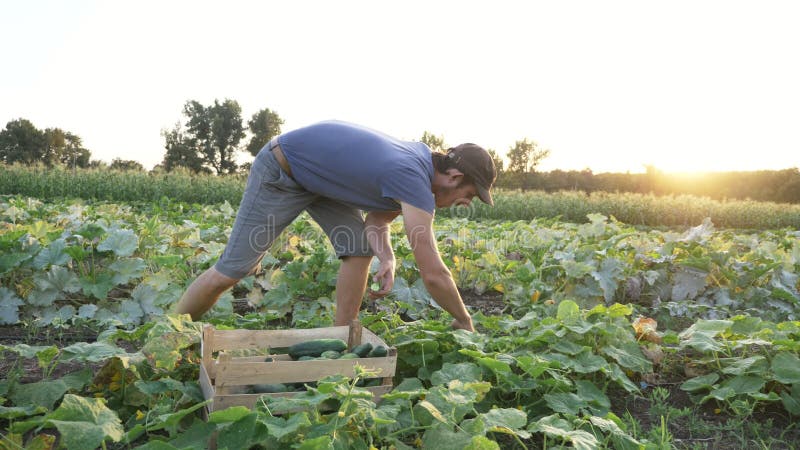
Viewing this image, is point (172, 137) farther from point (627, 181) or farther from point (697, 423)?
point (697, 423)

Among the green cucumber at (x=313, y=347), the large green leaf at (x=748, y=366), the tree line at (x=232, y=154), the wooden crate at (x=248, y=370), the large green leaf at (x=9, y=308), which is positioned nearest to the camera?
the wooden crate at (x=248, y=370)

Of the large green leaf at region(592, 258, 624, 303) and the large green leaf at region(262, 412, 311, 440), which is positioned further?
the large green leaf at region(592, 258, 624, 303)

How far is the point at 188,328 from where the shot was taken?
8.69 feet

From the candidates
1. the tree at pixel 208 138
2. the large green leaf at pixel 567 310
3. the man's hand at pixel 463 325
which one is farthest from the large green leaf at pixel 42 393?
the tree at pixel 208 138

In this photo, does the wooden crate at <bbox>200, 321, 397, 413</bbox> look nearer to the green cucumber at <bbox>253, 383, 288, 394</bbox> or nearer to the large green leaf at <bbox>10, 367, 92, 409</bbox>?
the green cucumber at <bbox>253, 383, 288, 394</bbox>

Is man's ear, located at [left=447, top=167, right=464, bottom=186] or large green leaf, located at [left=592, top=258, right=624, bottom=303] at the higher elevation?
man's ear, located at [left=447, top=167, right=464, bottom=186]

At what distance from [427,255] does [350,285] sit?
3.39 ft

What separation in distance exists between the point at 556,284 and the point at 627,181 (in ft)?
125

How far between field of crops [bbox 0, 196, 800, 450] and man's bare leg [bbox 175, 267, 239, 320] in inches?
11.6

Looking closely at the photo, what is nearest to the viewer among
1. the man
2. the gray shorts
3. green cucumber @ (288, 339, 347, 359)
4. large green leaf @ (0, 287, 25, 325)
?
green cucumber @ (288, 339, 347, 359)

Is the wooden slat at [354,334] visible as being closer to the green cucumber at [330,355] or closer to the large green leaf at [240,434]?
the green cucumber at [330,355]

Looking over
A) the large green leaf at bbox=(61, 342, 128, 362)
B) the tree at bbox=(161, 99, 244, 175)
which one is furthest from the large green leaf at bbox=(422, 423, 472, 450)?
the tree at bbox=(161, 99, 244, 175)

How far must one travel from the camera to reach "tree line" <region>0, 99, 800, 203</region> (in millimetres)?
39750

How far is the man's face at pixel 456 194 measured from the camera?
10.1 feet
